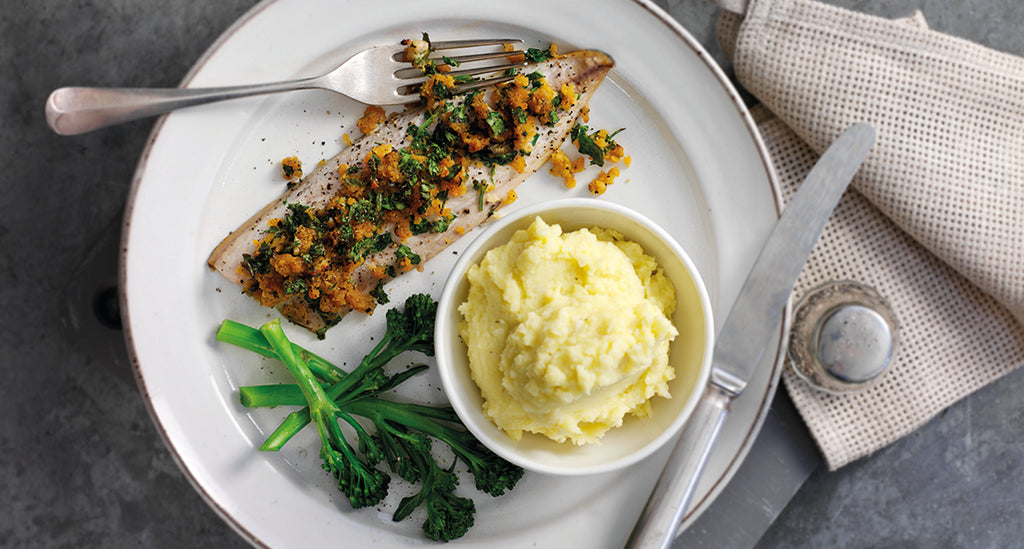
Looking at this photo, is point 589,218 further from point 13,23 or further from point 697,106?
point 13,23

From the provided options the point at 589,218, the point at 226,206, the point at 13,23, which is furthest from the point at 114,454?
the point at 589,218

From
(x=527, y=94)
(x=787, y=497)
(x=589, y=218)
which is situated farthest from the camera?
(x=787, y=497)

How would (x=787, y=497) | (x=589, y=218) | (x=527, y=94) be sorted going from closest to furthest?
(x=589, y=218)
(x=527, y=94)
(x=787, y=497)

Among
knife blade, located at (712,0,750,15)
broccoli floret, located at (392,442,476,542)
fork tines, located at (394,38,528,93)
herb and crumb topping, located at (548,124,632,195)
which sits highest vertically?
knife blade, located at (712,0,750,15)

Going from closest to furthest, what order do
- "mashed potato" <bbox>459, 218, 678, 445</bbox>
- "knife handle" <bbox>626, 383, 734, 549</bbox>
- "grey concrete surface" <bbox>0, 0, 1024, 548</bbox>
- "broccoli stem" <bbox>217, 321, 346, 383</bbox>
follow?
"mashed potato" <bbox>459, 218, 678, 445</bbox> < "knife handle" <bbox>626, 383, 734, 549</bbox> < "broccoli stem" <bbox>217, 321, 346, 383</bbox> < "grey concrete surface" <bbox>0, 0, 1024, 548</bbox>

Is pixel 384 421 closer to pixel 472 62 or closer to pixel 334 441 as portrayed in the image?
pixel 334 441

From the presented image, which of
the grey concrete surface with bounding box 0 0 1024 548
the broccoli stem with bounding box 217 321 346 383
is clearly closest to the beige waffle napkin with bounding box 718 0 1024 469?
the grey concrete surface with bounding box 0 0 1024 548

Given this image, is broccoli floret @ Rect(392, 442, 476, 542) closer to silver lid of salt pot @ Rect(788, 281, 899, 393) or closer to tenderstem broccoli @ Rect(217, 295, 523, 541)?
tenderstem broccoli @ Rect(217, 295, 523, 541)
